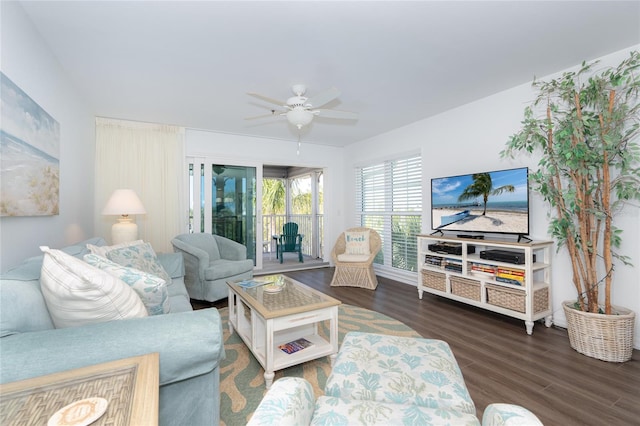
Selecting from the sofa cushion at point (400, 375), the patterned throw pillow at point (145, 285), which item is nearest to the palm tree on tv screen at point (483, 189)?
the sofa cushion at point (400, 375)

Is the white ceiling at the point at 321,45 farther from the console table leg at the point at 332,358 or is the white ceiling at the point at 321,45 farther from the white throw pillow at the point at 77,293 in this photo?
the console table leg at the point at 332,358

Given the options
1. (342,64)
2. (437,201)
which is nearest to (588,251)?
(437,201)

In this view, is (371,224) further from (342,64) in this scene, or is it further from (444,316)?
(342,64)

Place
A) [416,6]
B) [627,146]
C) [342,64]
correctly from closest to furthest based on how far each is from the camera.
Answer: [416,6] → [627,146] → [342,64]

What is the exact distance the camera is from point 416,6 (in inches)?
72.2

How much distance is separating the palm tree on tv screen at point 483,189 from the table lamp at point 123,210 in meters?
3.75

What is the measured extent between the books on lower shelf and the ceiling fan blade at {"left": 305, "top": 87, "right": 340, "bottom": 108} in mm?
1957

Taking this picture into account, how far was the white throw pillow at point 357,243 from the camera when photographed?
441cm

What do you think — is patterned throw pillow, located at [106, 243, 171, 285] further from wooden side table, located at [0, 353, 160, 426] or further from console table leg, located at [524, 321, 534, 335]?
console table leg, located at [524, 321, 534, 335]

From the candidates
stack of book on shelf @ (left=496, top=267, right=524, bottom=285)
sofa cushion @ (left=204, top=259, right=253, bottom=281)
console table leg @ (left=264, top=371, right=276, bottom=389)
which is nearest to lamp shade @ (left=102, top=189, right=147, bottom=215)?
sofa cushion @ (left=204, top=259, right=253, bottom=281)

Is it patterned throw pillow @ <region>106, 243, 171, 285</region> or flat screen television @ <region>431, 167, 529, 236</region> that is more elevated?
flat screen television @ <region>431, 167, 529, 236</region>

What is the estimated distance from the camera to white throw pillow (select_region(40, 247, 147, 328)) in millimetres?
1121

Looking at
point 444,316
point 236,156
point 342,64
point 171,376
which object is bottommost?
point 444,316

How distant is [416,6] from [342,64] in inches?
31.7
